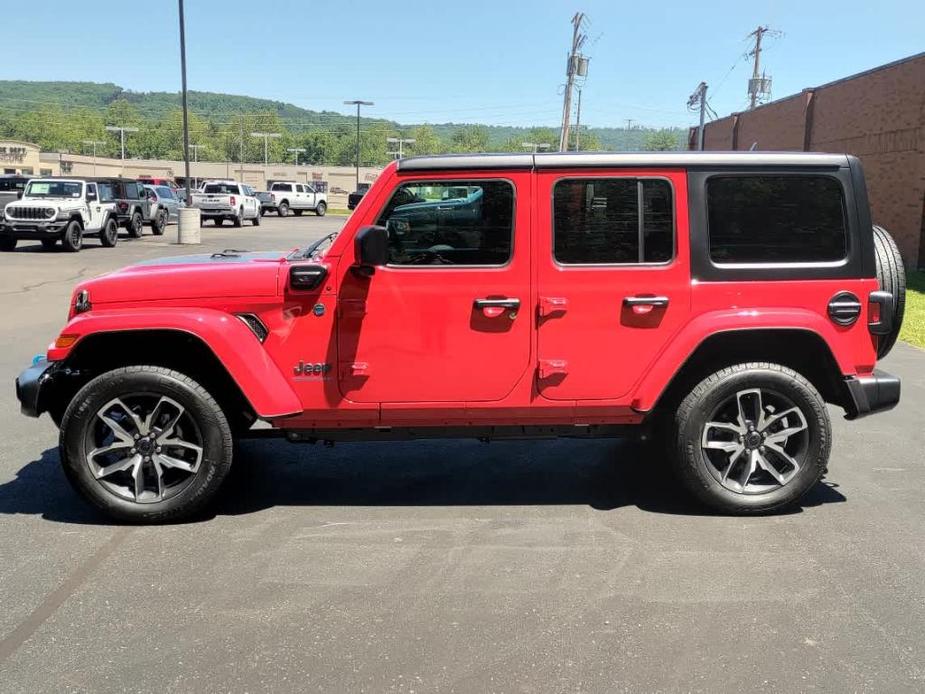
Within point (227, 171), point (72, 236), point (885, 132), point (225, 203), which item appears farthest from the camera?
point (227, 171)

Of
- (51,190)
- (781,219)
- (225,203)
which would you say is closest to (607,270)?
(781,219)

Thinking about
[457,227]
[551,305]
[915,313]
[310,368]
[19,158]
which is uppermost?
[19,158]

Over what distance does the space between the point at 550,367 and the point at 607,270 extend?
591 millimetres

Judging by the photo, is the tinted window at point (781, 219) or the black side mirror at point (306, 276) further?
the tinted window at point (781, 219)

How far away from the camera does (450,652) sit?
3086 millimetres

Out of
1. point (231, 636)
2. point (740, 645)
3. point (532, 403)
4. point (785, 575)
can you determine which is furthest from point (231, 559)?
point (785, 575)

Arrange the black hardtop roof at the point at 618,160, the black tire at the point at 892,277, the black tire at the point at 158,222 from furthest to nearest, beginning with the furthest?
the black tire at the point at 158,222 → the black tire at the point at 892,277 → the black hardtop roof at the point at 618,160

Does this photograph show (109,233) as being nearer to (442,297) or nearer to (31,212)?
(31,212)

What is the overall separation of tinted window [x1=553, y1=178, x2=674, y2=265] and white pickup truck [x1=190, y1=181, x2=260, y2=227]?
3364 centimetres

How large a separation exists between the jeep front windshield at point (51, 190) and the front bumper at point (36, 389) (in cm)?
2025

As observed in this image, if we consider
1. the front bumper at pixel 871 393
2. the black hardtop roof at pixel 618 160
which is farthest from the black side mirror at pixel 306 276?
the front bumper at pixel 871 393

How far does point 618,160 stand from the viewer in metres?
4.29

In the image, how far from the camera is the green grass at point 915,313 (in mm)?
10500

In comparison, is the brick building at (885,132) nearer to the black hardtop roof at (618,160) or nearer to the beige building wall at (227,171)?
the black hardtop roof at (618,160)
